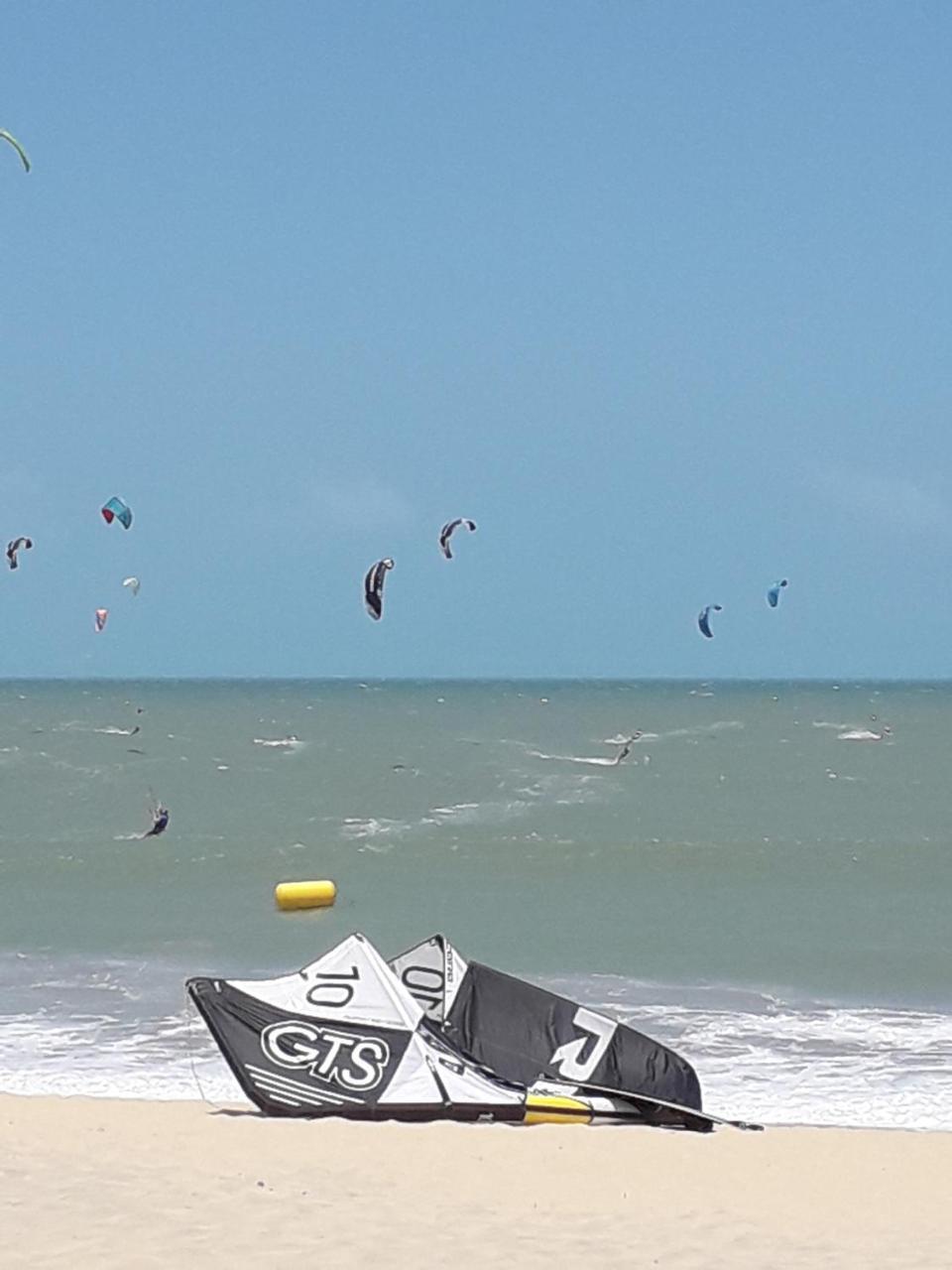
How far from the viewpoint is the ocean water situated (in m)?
13.2

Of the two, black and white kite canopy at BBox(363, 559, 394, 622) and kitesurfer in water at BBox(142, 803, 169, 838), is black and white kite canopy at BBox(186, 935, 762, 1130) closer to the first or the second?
black and white kite canopy at BBox(363, 559, 394, 622)

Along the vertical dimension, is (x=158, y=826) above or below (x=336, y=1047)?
below

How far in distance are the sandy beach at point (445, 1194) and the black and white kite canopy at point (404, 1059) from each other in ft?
0.90

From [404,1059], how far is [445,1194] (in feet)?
6.39

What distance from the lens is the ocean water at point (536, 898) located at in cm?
1316

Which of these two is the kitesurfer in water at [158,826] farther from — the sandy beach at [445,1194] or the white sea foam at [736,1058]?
the sandy beach at [445,1194]

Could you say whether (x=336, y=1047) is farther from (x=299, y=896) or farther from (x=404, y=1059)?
(x=299, y=896)

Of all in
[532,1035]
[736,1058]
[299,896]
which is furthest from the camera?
[299,896]

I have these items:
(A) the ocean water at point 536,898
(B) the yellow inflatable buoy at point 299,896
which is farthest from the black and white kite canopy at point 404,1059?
(B) the yellow inflatable buoy at point 299,896

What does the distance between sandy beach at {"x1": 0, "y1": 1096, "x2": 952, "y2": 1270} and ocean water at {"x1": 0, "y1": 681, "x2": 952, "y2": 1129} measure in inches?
64.6

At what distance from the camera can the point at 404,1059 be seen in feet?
34.2

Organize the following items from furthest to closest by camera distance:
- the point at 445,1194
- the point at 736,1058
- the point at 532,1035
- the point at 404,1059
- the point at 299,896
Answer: the point at 299,896
the point at 736,1058
the point at 532,1035
the point at 404,1059
the point at 445,1194

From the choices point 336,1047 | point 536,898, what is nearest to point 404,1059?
point 336,1047

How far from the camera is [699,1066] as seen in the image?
12.6m
